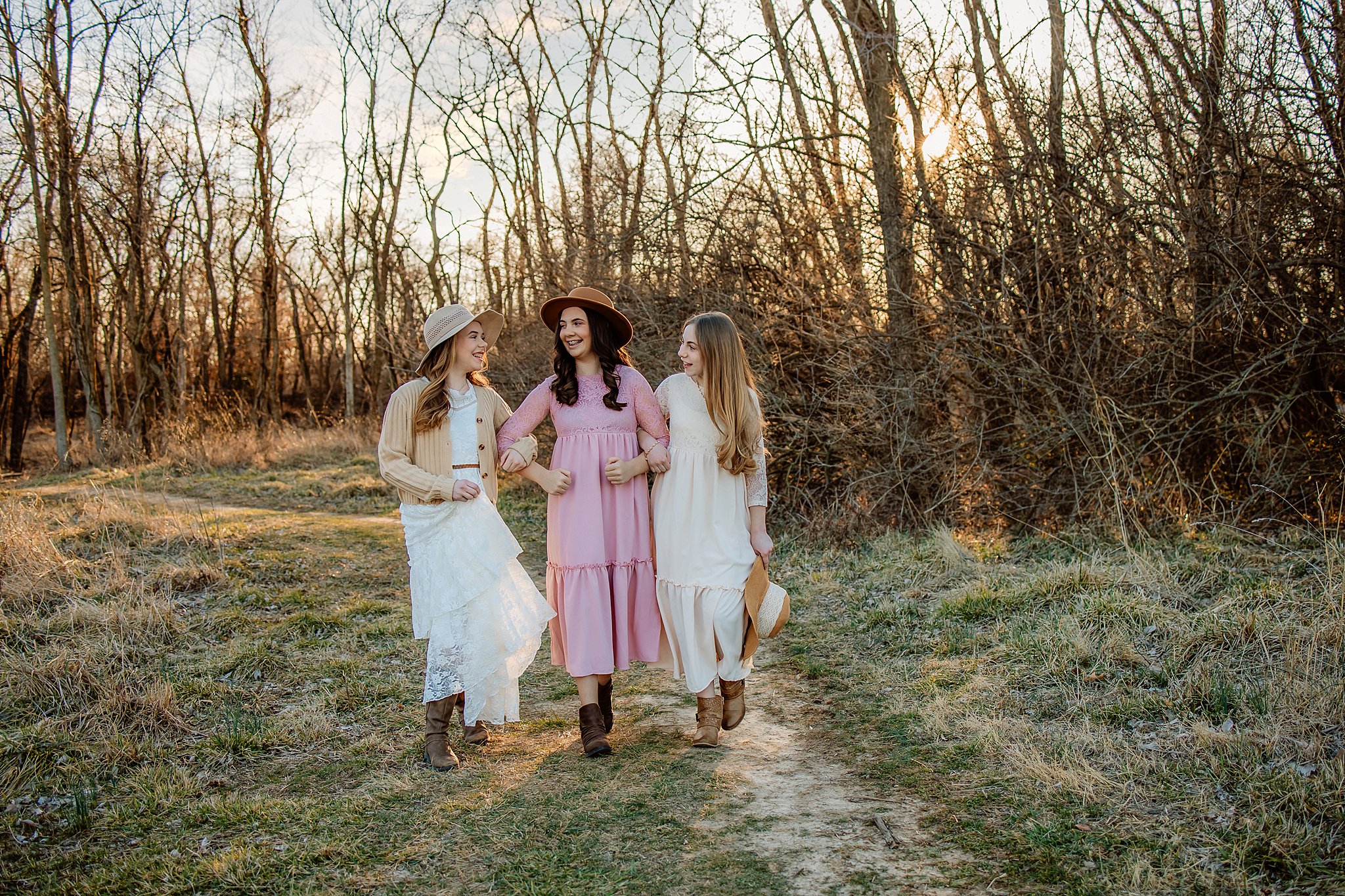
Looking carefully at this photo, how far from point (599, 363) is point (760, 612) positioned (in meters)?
1.33

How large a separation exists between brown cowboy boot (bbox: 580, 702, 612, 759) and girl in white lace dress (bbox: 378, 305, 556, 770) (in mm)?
308

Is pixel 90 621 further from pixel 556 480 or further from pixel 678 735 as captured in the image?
pixel 678 735

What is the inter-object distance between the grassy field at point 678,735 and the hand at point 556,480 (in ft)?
3.84

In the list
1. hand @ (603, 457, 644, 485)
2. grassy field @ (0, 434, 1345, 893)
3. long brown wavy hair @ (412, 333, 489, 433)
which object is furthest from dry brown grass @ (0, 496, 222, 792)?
hand @ (603, 457, 644, 485)

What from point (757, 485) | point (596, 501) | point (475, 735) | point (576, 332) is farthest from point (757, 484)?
point (475, 735)

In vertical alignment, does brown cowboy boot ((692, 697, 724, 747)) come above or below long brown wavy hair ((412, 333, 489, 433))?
below

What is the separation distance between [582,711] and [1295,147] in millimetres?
5849

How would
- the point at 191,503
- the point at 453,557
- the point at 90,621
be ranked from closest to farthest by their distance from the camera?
the point at 453,557 → the point at 90,621 → the point at 191,503

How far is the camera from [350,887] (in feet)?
9.62

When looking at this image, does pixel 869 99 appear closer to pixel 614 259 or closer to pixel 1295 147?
pixel 614 259

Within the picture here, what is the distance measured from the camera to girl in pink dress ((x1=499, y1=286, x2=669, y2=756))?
4020 millimetres

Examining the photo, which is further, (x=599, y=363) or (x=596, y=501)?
(x=599, y=363)

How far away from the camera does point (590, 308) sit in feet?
13.9

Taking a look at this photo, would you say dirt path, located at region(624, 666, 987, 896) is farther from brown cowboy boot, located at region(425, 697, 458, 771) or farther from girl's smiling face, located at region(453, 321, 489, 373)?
girl's smiling face, located at region(453, 321, 489, 373)
